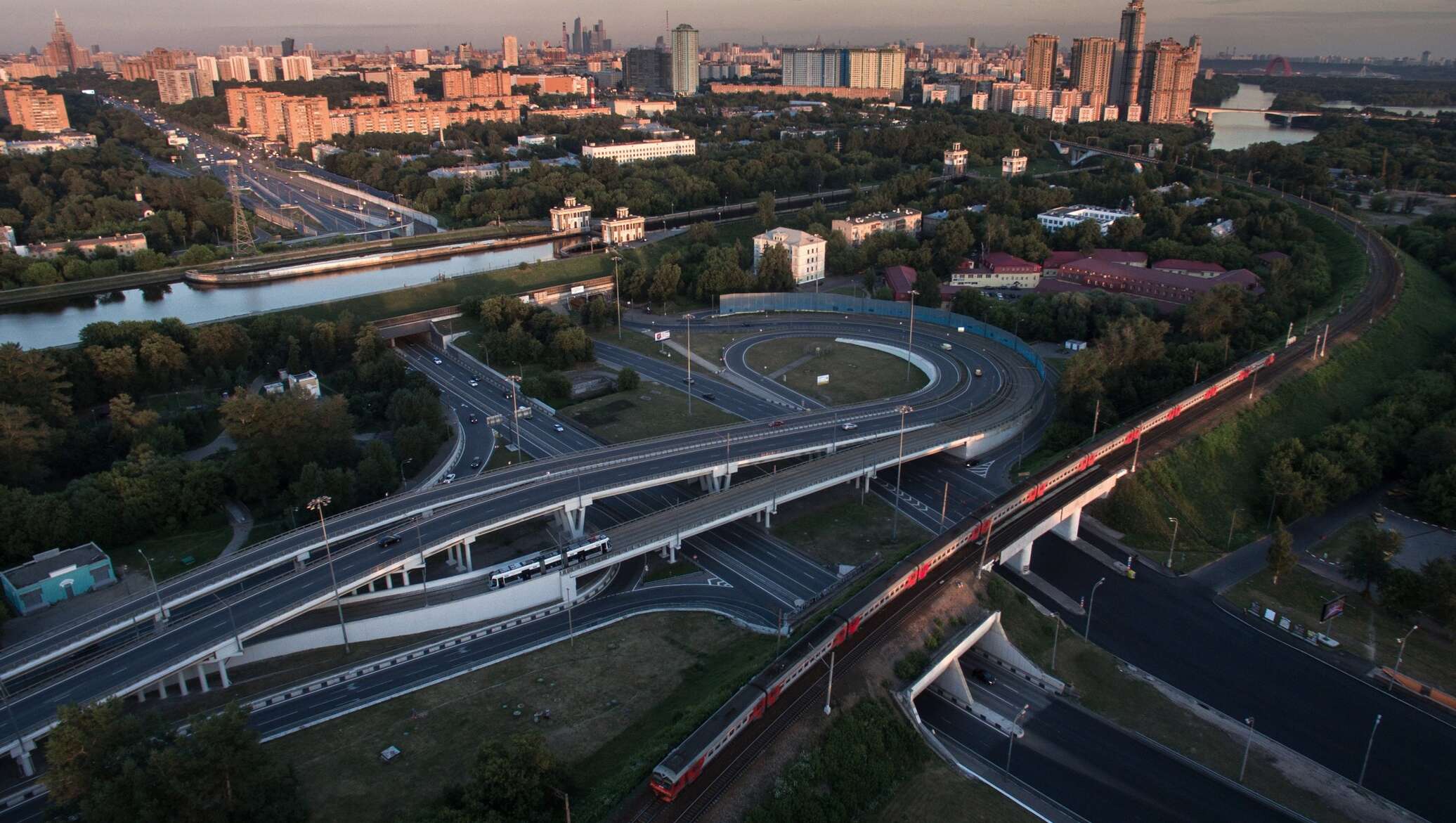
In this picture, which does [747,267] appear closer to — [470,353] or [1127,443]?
[470,353]

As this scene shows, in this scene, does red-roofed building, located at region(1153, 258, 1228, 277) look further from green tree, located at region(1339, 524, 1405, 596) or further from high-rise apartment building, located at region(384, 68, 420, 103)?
high-rise apartment building, located at region(384, 68, 420, 103)

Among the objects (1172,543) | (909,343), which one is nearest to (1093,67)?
(909,343)

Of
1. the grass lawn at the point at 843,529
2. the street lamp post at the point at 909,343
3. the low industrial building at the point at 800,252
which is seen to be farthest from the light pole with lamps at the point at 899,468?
the low industrial building at the point at 800,252

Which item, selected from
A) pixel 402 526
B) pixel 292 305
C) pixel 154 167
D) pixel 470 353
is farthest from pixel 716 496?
pixel 154 167

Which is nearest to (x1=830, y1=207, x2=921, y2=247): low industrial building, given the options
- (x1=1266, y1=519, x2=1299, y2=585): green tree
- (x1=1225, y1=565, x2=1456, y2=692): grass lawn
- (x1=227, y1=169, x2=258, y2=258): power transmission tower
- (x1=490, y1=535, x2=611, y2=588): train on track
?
(x1=1266, y1=519, x2=1299, y2=585): green tree

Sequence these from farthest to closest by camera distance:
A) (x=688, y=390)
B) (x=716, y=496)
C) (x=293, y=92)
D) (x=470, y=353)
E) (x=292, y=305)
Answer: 1. (x=293, y=92)
2. (x=292, y=305)
3. (x=470, y=353)
4. (x=688, y=390)
5. (x=716, y=496)

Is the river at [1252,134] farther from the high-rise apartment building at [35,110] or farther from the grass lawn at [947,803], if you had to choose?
the high-rise apartment building at [35,110]

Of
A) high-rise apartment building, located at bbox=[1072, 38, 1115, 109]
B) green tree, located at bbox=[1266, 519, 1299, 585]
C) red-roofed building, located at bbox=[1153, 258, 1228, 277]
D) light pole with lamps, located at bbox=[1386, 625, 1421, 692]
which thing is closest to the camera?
light pole with lamps, located at bbox=[1386, 625, 1421, 692]

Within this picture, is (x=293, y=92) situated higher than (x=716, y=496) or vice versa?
(x=293, y=92)
